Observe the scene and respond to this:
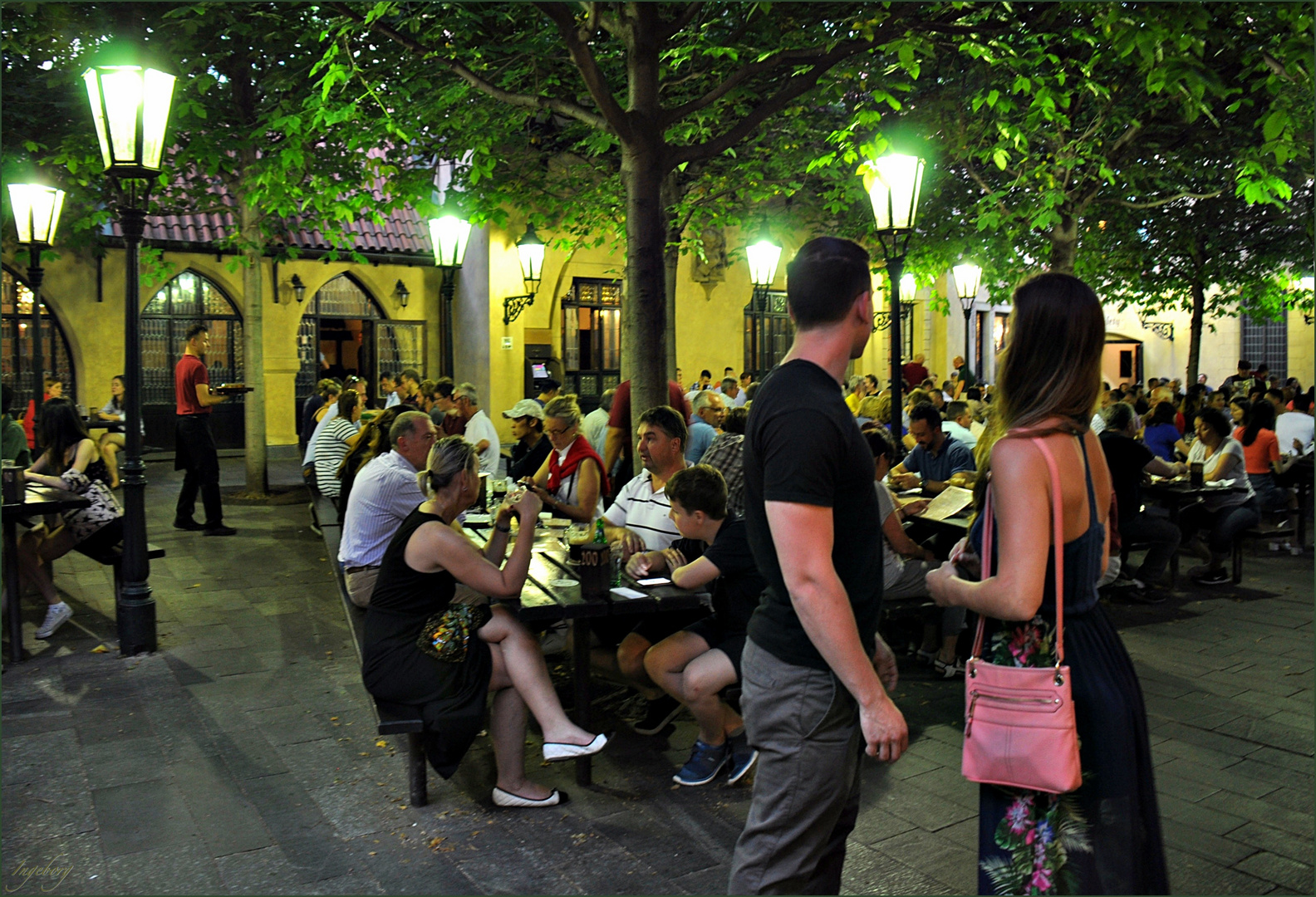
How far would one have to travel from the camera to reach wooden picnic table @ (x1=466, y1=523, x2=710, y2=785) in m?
4.32

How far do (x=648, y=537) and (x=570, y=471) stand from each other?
1615 millimetres

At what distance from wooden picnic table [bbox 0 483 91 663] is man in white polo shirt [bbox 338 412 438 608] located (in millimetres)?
2081

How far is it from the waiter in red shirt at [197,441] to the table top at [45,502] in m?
3.43

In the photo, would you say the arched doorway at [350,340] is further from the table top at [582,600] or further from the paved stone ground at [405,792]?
the table top at [582,600]

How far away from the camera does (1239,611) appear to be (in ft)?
25.3

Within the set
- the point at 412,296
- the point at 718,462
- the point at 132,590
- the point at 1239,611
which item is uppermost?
the point at 412,296

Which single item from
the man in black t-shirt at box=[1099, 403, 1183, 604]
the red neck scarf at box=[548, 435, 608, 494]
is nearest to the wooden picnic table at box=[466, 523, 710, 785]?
the red neck scarf at box=[548, 435, 608, 494]

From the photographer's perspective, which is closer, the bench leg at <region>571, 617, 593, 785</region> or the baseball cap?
the bench leg at <region>571, 617, 593, 785</region>

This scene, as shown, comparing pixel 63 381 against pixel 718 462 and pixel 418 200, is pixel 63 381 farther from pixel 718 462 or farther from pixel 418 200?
pixel 718 462

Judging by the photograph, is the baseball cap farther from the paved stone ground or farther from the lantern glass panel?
the lantern glass panel

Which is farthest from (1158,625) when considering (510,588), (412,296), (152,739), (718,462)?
(412,296)

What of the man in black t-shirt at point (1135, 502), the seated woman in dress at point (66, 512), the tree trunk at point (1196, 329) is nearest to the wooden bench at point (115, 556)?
the seated woman in dress at point (66, 512)

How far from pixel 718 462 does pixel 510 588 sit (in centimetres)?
163

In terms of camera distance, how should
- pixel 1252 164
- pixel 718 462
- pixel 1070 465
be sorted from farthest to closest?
pixel 1252 164
pixel 718 462
pixel 1070 465
